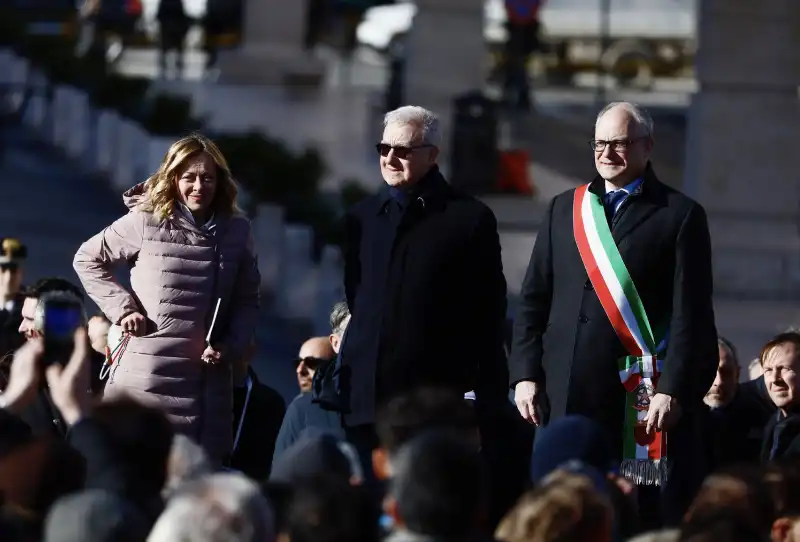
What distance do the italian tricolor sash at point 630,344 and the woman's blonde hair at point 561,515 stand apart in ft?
6.67

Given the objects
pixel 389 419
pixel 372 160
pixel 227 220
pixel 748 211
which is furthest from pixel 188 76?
pixel 389 419

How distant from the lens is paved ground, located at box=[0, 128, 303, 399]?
16.8m

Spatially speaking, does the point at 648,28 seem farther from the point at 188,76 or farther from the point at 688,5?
the point at 188,76

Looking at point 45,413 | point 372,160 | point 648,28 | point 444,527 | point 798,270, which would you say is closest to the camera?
point 444,527

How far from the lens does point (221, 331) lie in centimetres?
877

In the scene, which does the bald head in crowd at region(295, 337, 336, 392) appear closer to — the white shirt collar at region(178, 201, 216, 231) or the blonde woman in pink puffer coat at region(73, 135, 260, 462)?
the blonde woman in pink puffer coat at region(73, 135, 260, 462)

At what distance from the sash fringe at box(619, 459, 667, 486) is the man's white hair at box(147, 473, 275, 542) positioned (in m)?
2.56

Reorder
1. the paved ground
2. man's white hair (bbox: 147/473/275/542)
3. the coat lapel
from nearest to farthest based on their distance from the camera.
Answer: man's white hair (bbox: 147/473/275/542) → the coat lapel → the paved ground

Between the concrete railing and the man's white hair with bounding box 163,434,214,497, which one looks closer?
the man's white hair with bounding box 163,434,214,497

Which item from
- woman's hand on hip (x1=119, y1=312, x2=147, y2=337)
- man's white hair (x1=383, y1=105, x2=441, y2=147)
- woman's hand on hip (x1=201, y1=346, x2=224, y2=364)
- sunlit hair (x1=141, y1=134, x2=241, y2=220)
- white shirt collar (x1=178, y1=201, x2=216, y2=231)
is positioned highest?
man's white hair (x1=383, y1=105, x2=441, y2=147)

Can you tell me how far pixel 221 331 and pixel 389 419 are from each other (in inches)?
71.1

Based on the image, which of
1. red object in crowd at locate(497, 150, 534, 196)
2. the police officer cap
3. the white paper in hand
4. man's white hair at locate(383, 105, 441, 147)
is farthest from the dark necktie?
red object in crowd at locate(497, 150, 534, 196)

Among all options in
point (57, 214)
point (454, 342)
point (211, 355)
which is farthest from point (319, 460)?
point (57, 214)

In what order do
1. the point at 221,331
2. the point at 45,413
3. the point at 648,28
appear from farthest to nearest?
the point at 648,28
the point at 221,331
the point at 45,413
